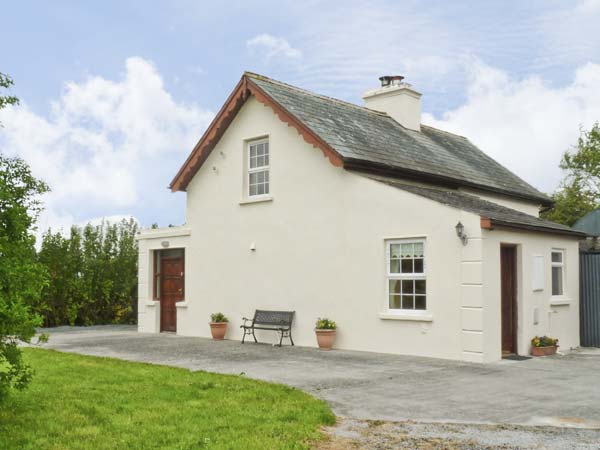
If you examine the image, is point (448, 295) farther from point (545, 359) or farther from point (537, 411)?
point (537, 411)

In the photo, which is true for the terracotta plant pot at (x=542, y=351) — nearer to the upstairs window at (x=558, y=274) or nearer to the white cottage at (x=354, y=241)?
the white cottage at (x=354, y=241)

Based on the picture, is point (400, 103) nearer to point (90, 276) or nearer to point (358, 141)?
point (358, 141)

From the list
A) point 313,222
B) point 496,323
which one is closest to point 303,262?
point 313,222

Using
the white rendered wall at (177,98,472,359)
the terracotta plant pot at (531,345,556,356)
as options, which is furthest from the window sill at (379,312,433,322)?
the terracotta plant pot at (531,345,556,356)

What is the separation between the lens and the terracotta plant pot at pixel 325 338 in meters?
15.8

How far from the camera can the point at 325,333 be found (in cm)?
1584

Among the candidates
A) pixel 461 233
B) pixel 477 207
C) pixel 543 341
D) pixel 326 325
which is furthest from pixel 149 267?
pixel 543 341

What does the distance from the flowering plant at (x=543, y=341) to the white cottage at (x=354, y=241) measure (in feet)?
0.65

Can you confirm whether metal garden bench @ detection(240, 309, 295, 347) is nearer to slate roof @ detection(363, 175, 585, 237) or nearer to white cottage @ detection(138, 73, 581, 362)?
white cottage @ detection(138, 73, 581, 362)

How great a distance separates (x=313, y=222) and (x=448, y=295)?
4143 mm

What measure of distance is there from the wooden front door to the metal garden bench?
5.11 metres

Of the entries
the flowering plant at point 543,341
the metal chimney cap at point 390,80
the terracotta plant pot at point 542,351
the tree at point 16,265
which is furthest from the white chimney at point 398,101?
the tree at point 16,265

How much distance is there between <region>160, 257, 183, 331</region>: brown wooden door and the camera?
20.8 m

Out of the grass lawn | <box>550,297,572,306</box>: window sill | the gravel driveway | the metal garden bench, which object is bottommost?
the gravel driveway
